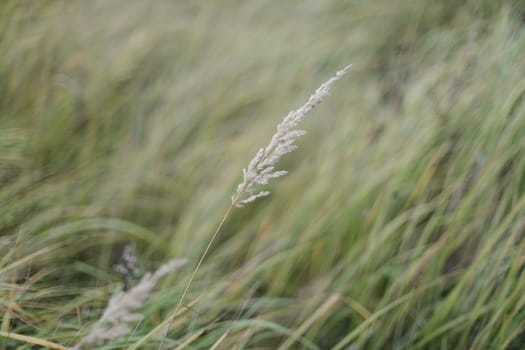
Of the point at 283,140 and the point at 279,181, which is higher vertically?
the point at 283,140

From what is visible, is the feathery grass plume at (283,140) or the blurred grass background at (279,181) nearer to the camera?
the feathery grass plume at (283,140)

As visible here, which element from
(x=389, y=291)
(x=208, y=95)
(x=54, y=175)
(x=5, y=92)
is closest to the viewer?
(x=389, y=291)

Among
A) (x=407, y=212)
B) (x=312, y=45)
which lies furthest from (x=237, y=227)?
(x=312, y=45)

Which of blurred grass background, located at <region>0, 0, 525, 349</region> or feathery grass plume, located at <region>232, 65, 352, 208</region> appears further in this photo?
blurred grass background, located at <region>0, 0, 525, 349</region>

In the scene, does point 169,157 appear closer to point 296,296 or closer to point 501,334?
point 296,296

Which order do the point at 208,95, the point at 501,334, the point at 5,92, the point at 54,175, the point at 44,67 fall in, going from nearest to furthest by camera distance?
the point at 501,334, the point at 54,175, the point at 5,92, the point at 44,67, the point at 208,95

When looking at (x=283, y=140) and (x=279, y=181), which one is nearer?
(x=283, y=140)

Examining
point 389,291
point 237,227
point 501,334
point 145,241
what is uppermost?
point 145,241

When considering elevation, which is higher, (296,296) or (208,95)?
(208,95)
